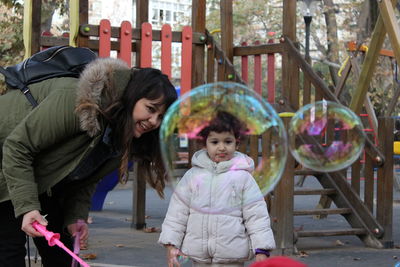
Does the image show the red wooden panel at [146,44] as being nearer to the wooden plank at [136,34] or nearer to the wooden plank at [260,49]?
the wooden plank at [136,34]

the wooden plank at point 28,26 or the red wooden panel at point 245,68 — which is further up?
the wooden plank at point 28,26

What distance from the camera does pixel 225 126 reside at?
4316 millimetres

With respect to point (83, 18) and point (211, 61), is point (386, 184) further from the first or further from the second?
point (83, 18)

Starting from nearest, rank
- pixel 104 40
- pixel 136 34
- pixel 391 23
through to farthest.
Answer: pixel 391 23
pixel 104 40
pixel 136 34

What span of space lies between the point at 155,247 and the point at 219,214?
371 cm

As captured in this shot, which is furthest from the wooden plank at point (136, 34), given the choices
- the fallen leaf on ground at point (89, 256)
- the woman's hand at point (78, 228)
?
the woman's hand at point (78, 228)

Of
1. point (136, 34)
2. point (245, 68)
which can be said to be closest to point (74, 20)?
point (136, 34)

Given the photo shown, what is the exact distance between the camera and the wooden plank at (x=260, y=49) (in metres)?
9.12

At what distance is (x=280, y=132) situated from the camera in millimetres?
4676

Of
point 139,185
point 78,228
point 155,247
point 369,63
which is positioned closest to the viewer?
point 78,228

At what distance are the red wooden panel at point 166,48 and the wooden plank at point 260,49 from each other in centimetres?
112

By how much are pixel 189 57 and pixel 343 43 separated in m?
25.8

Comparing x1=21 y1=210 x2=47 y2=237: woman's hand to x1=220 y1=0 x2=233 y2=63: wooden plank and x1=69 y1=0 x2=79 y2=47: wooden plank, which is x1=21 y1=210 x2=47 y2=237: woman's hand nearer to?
x1=69 y1=0 x2=79 y2=47: wooden plank

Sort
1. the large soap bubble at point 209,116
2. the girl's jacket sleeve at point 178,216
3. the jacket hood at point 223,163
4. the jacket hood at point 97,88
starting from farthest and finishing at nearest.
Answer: the girl's jacket sleeve at point 178,216, the jacket hood at point 223,163, the large soap bubble at point 209,116, the jacket hood at point 97,88
